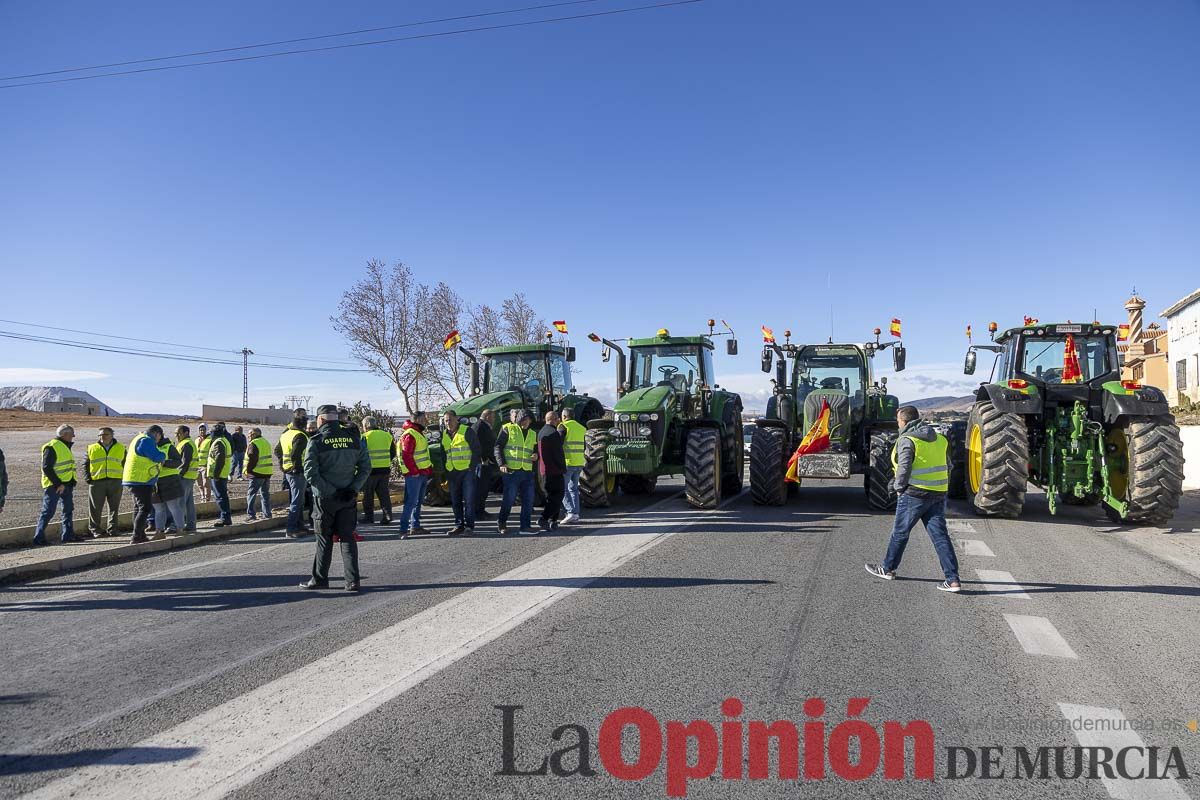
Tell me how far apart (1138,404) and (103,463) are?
1382 cm

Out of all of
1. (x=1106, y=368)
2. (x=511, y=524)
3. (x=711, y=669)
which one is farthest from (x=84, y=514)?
(x=1106, y=368)

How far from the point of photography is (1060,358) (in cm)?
1240

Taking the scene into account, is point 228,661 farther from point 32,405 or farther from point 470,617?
point 32,405

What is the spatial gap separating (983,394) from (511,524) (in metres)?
7.70

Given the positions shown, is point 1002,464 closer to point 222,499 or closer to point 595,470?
point 595,470

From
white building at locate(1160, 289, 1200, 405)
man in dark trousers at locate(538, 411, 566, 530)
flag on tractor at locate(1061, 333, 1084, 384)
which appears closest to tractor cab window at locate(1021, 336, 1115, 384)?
flag on tractor at locate(1061, 333, 1084, 384)

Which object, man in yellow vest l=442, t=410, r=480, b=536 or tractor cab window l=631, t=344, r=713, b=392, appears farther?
tractor cab window l=631, t=344, r=713, b=392

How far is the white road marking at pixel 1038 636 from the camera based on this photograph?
199 inches

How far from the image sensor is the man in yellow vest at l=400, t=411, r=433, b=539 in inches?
420

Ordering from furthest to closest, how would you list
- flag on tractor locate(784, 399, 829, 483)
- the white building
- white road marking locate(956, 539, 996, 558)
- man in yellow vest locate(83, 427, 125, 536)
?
the white building → flag on tractor locate(784, 399, 829, 483) → man in yellow vest locate(83, 427, 125, 536) → white road marking locate(956, 539, 996, 558)

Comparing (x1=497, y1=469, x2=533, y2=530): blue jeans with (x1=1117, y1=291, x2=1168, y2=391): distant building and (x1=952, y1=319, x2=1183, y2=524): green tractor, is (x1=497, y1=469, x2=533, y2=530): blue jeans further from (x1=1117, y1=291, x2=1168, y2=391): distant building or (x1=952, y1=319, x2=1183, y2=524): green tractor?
(x1=1117, y1=291, x2=1168, y2=391): distant building

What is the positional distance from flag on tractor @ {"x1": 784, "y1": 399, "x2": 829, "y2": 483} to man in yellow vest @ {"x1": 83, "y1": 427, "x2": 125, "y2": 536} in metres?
9.72

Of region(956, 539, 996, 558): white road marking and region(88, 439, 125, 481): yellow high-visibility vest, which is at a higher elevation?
region(88, 439, 125, 481): yellow high-visibility vest

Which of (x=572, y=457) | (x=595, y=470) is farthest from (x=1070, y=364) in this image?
(x=572, y=457)
